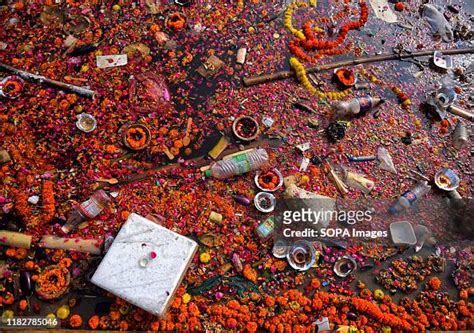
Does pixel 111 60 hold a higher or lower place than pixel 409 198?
higher

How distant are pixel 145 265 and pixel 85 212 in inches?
44.9

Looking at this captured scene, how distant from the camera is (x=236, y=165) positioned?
217 inches

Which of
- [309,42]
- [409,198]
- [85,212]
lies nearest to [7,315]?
[85,212]

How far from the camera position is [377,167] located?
Result: 5852mm

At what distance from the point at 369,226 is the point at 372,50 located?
2.99m

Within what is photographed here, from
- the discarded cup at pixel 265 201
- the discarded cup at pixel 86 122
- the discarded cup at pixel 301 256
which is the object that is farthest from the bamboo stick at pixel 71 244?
the discarded cup at pixel 301 256

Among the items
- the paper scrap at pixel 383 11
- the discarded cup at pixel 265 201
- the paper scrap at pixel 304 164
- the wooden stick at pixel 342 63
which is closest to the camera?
the discarded cup at pixel 265 201

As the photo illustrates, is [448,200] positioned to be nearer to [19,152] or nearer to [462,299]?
[462,299]

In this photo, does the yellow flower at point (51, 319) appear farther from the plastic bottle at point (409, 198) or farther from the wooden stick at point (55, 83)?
the plastic bottle at point (409, 198)

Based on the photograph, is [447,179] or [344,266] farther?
[447,179]

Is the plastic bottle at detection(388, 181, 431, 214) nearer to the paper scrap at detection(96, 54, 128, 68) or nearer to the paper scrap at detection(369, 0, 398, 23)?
the paper scrap at detection(369, 0, 398, 23)

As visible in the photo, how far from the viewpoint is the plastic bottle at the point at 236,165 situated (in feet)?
18.1

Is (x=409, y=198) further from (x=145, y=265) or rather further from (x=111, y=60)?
(x=111, y=60)

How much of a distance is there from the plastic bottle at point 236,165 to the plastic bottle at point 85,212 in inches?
54.1
